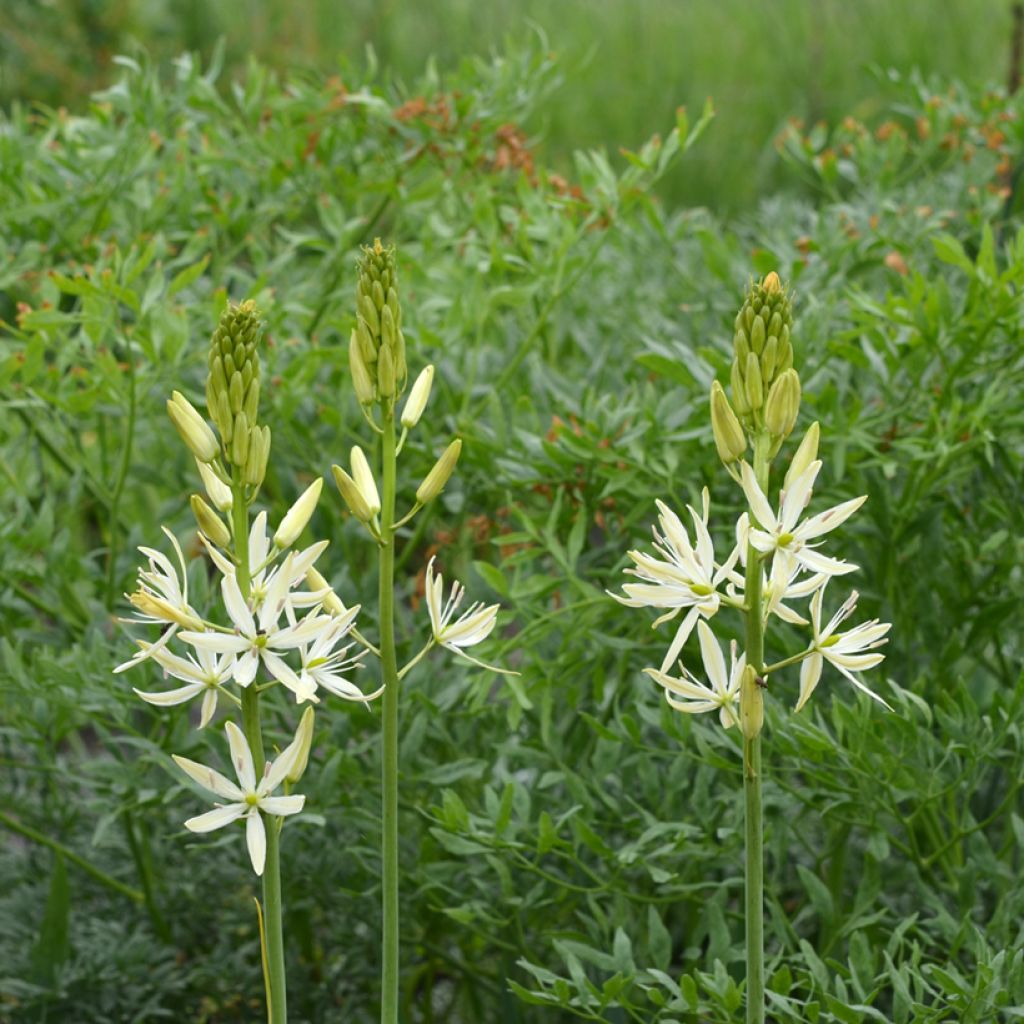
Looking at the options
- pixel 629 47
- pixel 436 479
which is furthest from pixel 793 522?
pixel 629 47

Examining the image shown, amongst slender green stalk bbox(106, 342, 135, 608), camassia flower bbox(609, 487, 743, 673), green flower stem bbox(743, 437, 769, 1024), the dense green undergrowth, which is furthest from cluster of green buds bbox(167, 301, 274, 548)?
slender green stalk bbox(106, 342, 135, 608)

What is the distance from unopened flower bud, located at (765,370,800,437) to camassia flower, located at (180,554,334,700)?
0.48m

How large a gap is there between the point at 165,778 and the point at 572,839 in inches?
29.6

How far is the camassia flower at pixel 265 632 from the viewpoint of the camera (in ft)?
5.11

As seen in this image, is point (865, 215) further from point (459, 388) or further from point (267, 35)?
point (267, 35)

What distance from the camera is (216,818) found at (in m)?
1.57

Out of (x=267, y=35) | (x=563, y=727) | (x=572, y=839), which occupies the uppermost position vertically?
(x=267, y=35)

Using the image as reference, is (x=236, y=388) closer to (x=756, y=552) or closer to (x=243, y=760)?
(x=243, y=760)

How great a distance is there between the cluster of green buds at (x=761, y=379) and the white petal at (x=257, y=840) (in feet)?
1.92

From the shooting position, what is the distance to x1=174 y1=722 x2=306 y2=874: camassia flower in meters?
1.56

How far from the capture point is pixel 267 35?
31.7 feet

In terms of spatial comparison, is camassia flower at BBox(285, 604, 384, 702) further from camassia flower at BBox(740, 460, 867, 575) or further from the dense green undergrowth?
the dense green undergrowth

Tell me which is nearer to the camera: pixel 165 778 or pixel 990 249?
pixel 990 249

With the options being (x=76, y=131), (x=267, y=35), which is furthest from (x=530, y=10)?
(x=76, y=131)
